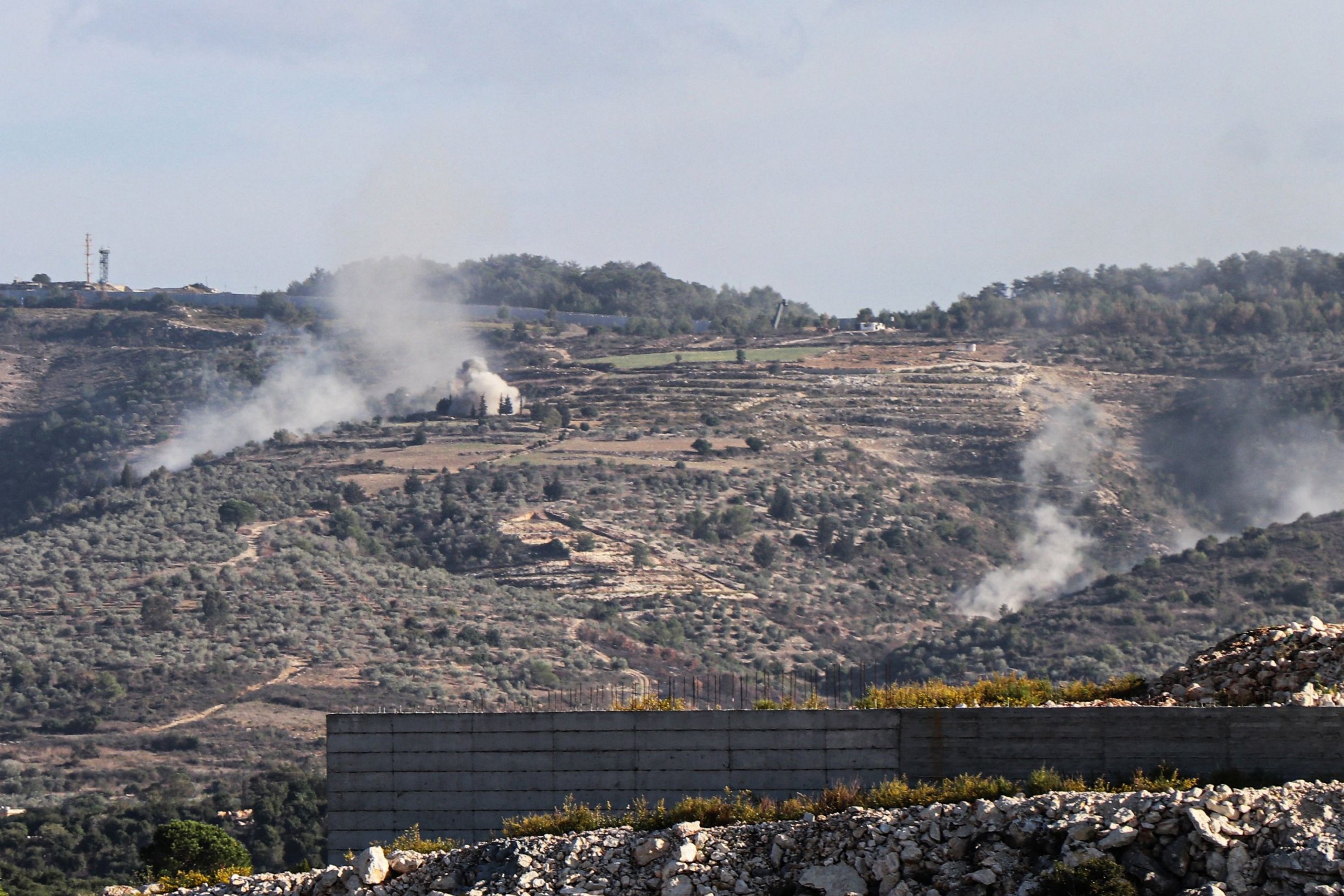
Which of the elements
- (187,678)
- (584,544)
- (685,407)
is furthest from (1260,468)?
(187,678)

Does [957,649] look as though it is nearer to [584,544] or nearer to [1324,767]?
[584,544]

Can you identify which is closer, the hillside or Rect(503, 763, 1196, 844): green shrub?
Rect(503, 763, 1196, 844): green shrub

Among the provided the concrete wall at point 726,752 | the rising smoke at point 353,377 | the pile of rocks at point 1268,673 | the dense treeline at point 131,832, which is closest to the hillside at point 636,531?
the rising smoke at point 353,377

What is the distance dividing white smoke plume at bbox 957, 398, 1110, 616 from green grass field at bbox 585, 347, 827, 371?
18.6 meters

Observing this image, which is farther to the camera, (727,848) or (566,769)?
(566,769)

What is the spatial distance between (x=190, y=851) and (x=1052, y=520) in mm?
84103

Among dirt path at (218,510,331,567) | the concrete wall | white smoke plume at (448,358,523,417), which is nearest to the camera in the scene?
the concrete wall

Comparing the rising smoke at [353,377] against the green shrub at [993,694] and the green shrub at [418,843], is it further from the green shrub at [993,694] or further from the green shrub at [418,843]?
the green shrub at [418,843]

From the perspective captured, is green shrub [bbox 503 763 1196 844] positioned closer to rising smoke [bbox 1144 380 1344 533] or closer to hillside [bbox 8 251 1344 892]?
hillside [bbox 8 251 1344 892]

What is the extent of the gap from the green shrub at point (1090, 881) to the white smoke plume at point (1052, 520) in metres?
83.7

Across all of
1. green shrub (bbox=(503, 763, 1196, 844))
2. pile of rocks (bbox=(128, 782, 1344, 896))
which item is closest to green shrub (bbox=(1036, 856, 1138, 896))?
pile of rocks (bbox=(128, 782, 1344, 896))

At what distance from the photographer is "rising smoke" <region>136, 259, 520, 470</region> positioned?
141500mm

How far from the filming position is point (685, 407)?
127 meters

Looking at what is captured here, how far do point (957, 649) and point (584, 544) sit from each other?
728 inches
